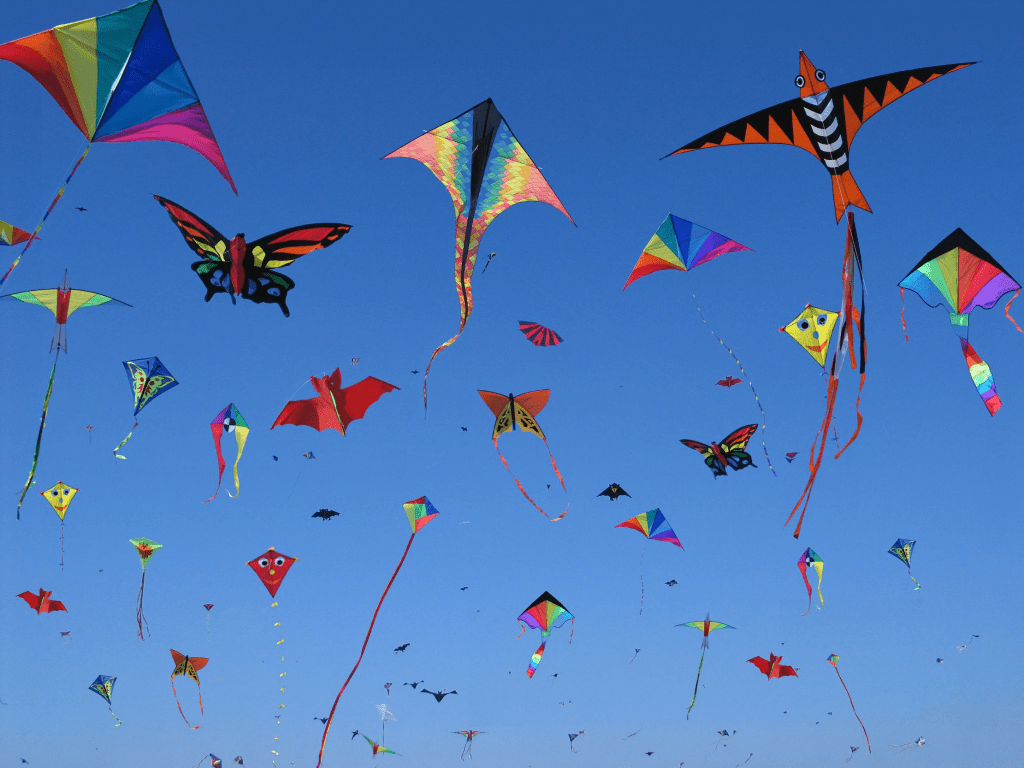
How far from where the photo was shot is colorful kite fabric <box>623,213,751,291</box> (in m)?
13.5

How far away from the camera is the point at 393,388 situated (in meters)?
13.7

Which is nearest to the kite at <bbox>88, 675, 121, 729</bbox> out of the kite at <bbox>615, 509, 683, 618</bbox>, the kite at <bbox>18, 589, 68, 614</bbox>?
the kite at <bbox>18, 589, 68, 614</bbox>

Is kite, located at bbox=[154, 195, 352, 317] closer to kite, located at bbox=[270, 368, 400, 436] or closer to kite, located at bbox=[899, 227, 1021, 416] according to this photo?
kite, located at bbox=[270, 368, 400, 436]

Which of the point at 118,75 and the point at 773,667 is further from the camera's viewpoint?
the point at 773,667

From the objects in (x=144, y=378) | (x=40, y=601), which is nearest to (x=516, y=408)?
(x=144, y=378)

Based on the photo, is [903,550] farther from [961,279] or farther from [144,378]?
[144,378]

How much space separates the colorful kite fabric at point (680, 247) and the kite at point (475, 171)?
2.77 metres

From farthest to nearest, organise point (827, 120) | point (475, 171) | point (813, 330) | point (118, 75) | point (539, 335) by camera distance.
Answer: point (539, 335), point (813, 330), point (475, 171), point (827, 120), point (118, 75)

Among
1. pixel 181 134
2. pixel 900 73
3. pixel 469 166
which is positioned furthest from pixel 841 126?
pixel 181 134

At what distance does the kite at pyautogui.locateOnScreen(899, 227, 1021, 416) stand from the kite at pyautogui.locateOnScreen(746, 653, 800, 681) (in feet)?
27.3

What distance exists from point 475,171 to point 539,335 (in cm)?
462

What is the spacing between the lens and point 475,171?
11.3 metres

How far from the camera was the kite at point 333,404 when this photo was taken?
44.6ft

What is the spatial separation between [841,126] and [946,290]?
4.88m
